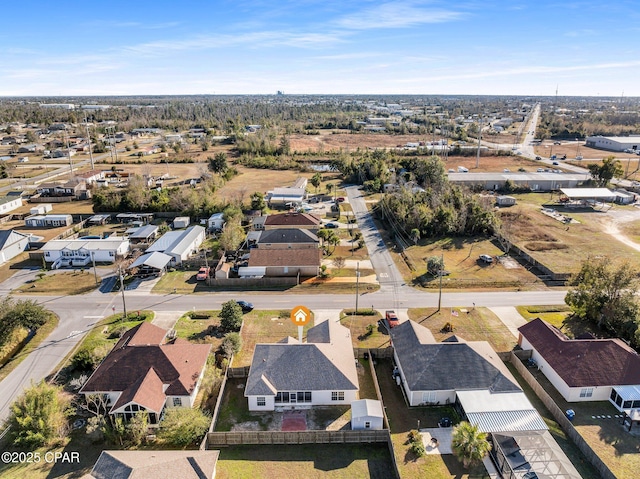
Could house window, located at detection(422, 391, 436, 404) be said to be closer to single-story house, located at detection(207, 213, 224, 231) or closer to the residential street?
the residential street

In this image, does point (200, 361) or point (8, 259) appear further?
point (8, 259)

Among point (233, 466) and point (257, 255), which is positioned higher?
point (257, 255)

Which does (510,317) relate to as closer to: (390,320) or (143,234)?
(390,320)

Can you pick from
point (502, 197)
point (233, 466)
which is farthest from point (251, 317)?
point (502, 197)

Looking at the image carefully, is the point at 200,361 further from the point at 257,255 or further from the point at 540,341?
the point at 540,341

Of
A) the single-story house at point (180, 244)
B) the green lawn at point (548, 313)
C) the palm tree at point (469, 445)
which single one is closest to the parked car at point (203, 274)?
the single-story house at point (180, 244)

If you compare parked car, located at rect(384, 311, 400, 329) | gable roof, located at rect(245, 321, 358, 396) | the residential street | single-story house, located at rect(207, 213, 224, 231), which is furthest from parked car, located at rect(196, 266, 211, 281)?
parked car, located at rect(384, 311, 400, 329)
